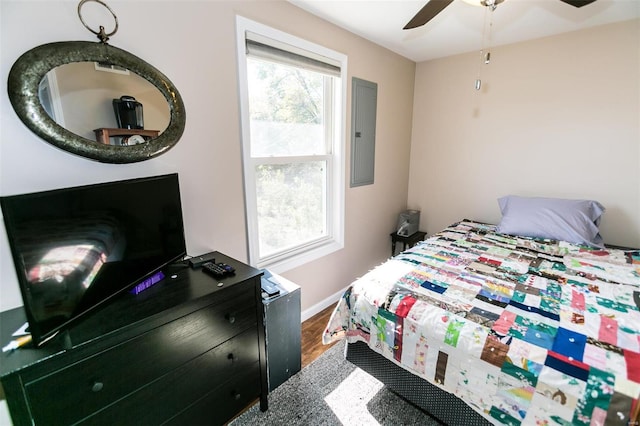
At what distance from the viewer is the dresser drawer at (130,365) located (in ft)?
2.84

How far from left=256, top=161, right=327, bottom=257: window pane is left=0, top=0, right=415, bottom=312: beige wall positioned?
23cm

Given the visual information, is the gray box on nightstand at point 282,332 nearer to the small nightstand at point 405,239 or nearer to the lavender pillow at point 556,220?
the small nightstand at point 405,239

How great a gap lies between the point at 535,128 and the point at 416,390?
258 cm

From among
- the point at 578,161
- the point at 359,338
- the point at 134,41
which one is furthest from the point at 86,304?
the point at 578,161

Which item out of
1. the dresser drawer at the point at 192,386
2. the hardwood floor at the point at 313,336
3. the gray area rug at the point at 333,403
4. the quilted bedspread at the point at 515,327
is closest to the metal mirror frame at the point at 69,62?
the dresser drawer at the point at 192,386

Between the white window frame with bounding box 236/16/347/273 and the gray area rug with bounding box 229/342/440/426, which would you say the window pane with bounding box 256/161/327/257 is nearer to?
the white window frame with bounding box 236/16/347/273

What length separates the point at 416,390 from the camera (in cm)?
146

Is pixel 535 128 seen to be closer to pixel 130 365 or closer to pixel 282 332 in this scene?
pixel 282 332

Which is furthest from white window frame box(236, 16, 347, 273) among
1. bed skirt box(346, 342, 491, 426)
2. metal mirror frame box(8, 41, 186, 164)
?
bed skirt box(346, 342, 491, 426)

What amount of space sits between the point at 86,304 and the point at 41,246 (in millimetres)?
264

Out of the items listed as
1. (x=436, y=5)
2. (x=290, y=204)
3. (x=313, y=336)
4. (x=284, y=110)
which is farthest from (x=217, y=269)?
(x=436, y=5)

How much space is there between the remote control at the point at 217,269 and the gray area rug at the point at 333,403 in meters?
0.85

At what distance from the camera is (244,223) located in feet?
6.19

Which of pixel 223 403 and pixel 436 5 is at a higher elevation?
pixel 436 5
